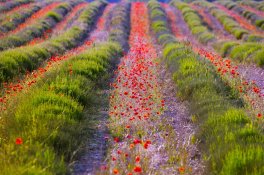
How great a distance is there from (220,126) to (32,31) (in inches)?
628

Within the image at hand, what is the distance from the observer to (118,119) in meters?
6.79

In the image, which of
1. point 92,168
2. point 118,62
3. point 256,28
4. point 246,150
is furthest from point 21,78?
point 256,28

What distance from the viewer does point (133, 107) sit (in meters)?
7.46

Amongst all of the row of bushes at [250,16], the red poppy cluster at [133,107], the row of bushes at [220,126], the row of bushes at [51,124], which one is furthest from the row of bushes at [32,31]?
the row of bushes at [250,16]

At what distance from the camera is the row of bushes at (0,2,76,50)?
52.1ft

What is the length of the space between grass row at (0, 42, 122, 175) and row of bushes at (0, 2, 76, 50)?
768 cm

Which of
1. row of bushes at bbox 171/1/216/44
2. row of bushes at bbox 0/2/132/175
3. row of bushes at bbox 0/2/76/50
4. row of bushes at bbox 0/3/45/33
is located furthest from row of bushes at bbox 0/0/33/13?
row of bushes at bbox 0/2/132/175

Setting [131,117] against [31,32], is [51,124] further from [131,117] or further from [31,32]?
[31,32]

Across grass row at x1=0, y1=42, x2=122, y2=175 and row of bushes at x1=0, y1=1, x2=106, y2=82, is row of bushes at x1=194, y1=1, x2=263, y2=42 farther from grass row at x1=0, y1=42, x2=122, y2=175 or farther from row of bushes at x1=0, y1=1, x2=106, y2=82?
grass row at x1=0, y1=42, x2=122, y2=175

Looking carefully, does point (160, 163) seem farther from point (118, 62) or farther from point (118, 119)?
point (118, 62)

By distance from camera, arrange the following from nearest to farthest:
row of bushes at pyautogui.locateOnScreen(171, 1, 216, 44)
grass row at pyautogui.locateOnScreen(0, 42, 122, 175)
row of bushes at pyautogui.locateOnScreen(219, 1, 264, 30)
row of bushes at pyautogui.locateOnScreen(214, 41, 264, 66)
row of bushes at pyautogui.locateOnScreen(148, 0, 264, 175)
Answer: grass row at pyautogui.locateOnScreen(0, 42, 122, 175)
row of bushes at pyautogui.locateOnScreen(148, 0, 264, 175)
row of bushes at pyautogui.locateOnScreen(214, 41, 264, 66)
row of bushes at pyautogui.locateOnScreen(171, 1, 216, 44)
row of bushes at pyautogui.locateOnScreen(219, 1, 264, 30)

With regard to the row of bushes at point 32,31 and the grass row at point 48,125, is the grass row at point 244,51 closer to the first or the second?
the grass row at point 48,125

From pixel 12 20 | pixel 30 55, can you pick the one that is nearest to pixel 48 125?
pixel 30 55

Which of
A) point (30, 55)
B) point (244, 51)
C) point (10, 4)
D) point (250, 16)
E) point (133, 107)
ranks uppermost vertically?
point (133, 107)
